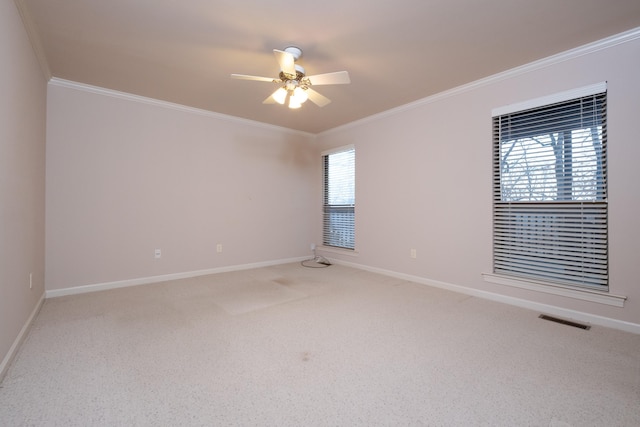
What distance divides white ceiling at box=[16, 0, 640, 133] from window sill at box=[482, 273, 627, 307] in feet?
7.10

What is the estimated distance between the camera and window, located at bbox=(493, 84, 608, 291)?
252cm

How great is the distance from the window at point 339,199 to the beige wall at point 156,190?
0.59 meters

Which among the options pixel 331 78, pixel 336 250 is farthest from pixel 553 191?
pixel 336 250

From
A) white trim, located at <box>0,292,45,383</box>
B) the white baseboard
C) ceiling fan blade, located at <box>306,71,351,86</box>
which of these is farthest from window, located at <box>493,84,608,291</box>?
white trim, located at <box>0,292,45,383</box>

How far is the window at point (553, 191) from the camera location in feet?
8.25

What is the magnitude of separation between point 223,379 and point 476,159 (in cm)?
324

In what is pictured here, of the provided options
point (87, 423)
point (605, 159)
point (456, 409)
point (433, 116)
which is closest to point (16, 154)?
point (87, 423)

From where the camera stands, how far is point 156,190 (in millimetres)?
3826

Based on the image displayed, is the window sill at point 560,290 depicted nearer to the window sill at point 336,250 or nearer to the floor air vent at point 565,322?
the floor air vent at point 565,322

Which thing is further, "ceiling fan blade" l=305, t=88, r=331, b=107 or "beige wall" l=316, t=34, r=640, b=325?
"ceiling fan blade" l=305, t=88, r=331, b=107

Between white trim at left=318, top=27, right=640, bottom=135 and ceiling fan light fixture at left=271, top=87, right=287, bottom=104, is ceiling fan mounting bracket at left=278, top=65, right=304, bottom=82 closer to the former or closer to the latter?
ceiling fan light fixture at left=271, top=87, right=287, bottom=104

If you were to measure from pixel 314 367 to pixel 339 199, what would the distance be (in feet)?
11.5

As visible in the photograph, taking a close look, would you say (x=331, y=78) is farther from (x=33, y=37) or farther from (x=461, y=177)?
(x=33, y=37)

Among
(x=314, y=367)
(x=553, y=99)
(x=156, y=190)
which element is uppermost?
(x=553, y=99)
